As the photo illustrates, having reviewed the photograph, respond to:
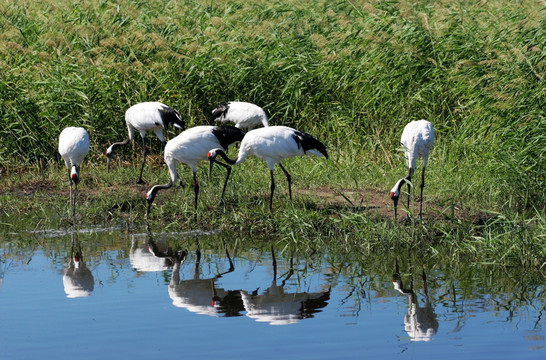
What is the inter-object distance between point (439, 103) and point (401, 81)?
0.55 meters

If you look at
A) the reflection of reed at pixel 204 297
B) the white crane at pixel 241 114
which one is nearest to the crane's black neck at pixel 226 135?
the white crane at pixel 241 114

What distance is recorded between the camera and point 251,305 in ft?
19.7

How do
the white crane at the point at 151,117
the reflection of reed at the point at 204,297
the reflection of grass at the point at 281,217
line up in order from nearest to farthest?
1. the reflection of reed at the point at 204,297
2. the reflection of grass at the point at 281,217
3. the white crane at the point at 151,117

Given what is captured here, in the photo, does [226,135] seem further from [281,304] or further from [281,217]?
[281,304]

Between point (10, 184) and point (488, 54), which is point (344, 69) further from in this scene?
point (10, 184)

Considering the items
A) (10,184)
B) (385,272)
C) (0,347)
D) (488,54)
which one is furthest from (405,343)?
(10,184)

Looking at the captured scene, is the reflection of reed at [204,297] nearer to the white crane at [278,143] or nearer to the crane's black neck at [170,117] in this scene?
the white crane at [278,143]

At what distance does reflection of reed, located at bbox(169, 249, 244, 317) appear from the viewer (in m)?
5.91

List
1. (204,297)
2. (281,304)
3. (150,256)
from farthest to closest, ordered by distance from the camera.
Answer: (150,256) → (204,297) → (281,304)

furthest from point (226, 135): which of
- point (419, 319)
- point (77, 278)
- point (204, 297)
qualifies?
point (419, 319)

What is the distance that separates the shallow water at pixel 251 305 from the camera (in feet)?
16.5

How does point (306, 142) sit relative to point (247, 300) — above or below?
above

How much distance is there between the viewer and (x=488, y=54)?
33.5ft

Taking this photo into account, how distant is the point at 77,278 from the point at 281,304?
182 cm
